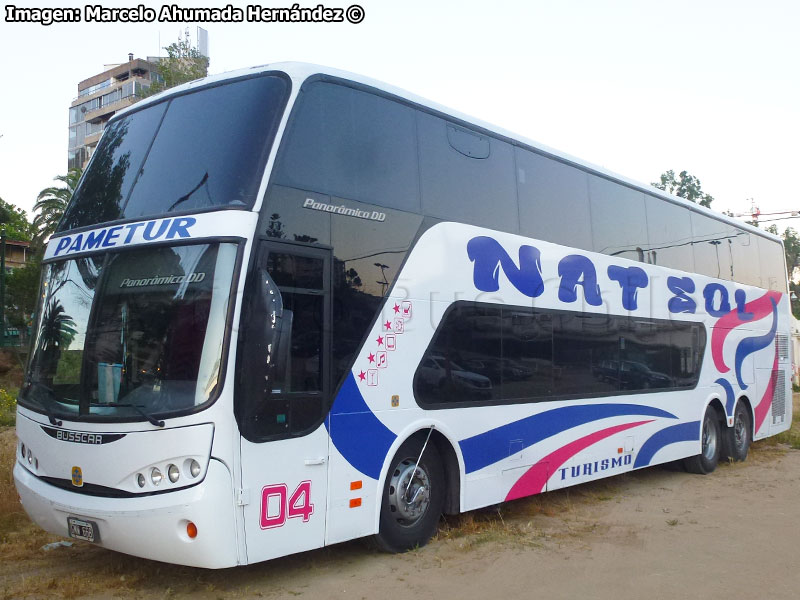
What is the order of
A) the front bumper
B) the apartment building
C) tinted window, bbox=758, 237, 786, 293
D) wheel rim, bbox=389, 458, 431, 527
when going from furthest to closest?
1. the apartment building
2. tinted window, bbox=758, 237, 786, 293
3. wheel rim, bbox=389, 458, 431, 527
4. the front bumper

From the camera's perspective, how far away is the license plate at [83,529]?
6.13 m

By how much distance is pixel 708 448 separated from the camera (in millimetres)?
13734

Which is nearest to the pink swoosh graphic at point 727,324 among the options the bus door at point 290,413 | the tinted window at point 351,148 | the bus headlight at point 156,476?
the tinted window at point 351,148

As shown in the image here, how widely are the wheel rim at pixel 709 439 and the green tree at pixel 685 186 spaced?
169 feet

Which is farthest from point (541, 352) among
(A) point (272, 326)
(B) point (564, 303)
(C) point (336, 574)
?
(A) point (272, 326)

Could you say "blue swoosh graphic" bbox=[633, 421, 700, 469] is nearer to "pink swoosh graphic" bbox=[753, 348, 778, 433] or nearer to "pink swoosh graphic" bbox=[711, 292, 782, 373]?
"pink swoosh graphic" bbox=[711, 292, 782, 373]

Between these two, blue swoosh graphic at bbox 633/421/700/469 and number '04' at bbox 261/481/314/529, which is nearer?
number '04' at bbox 261/481/314/529

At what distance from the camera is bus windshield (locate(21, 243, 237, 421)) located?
601 centimetres

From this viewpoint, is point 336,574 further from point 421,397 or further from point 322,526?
point 421,397

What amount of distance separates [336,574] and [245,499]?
142 cm

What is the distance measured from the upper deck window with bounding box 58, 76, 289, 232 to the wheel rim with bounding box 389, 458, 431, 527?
2999 millimetres

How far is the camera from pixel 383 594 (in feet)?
21.0

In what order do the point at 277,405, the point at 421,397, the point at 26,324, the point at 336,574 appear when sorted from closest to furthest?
the point at 277,405
the point at 336,574
the point at 421,397
the point at 26,324

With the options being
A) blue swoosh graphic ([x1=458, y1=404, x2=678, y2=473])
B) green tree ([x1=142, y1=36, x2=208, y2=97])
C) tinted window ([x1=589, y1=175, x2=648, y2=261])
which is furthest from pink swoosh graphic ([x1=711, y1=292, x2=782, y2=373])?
green tree ([x1=142, y1=36, x2=208, y2=97])
